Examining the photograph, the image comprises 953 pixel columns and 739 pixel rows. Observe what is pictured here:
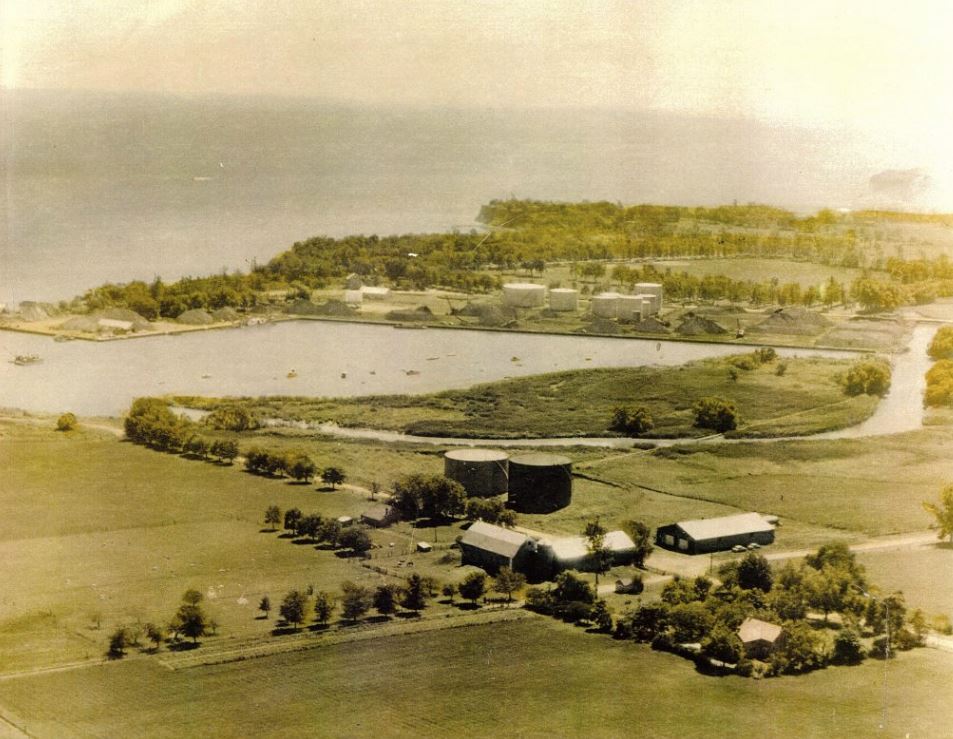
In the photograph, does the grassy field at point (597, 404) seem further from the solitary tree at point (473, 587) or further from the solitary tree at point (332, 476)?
the solitary tree at point (473, 587)

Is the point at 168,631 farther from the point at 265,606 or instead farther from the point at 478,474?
the point at 478,474

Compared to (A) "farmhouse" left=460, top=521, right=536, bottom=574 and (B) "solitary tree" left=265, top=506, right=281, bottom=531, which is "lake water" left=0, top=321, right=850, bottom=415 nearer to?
(B) "solitary tree" left=265, top=506, right=281, bottom=531

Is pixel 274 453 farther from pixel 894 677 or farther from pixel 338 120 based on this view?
pixel 338 120

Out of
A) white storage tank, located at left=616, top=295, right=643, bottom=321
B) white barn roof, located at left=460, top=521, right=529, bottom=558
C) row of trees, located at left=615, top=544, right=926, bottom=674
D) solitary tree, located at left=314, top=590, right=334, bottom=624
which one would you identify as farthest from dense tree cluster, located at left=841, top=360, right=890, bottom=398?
solitary tree, located at left=314, top=590, right=334, bottom=624

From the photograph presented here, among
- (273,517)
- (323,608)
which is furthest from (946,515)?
(273,517)

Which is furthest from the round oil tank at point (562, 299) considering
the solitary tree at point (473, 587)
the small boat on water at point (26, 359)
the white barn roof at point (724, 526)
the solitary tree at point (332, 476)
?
the solitary tree at point (473, 587)

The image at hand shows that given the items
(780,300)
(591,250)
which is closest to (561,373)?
(780,300)
